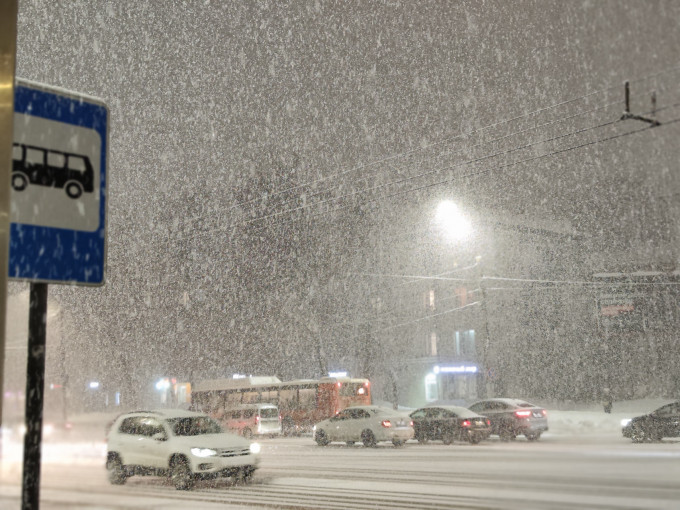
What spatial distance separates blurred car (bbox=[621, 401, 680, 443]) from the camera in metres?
20.0

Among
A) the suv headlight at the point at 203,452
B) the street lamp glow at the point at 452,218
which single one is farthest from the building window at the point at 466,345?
the suv headlight at the point at 203,452

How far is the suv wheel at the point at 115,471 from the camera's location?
13500 mm

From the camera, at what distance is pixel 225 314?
41906 mm

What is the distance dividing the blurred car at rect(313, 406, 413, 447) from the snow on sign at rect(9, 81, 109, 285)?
68.8 ft

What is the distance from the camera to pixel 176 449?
42.9ft

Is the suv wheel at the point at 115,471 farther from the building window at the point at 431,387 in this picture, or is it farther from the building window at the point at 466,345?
the building window at the point at 431,387

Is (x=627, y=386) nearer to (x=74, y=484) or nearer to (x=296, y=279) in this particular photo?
(x=296, y=279)

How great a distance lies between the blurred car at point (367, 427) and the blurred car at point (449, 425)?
89cm

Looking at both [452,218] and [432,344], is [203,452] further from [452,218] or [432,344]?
[432,344]

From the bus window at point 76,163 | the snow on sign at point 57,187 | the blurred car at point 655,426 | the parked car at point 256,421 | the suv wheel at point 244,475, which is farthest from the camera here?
the parked car at point 256,421

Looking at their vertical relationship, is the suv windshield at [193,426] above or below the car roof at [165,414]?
below

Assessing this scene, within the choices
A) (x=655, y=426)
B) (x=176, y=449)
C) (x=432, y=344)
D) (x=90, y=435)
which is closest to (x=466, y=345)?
(x=432, y=344)

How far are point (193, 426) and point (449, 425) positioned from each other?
1193 cm

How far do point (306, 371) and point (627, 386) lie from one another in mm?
21468
